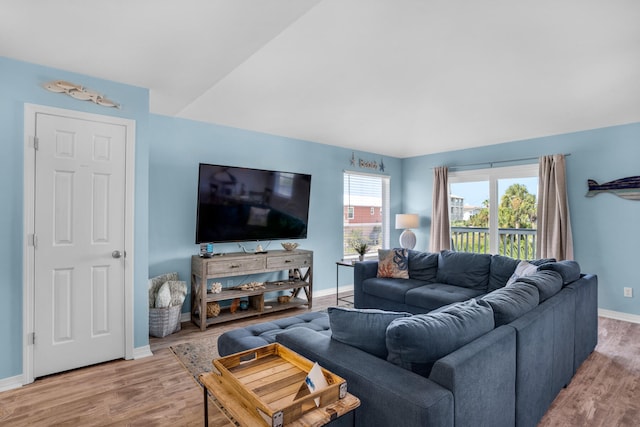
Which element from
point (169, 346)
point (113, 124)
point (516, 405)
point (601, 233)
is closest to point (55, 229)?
point (113, 124)

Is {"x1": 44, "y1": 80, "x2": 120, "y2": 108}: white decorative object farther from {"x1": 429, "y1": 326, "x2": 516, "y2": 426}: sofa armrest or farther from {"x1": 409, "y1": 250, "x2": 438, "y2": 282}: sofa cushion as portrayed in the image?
{"x1": 409, "y1": 250, "x2": 438, "y2": 282}: sofa cushion

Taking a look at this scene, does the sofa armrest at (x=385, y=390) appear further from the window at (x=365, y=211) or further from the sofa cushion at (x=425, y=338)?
the window at (x=365, y=211)

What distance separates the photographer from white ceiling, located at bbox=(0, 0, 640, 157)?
2090mm

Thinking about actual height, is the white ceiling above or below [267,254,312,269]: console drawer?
above

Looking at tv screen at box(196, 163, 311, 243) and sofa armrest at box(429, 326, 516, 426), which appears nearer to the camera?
sofa armrest at box(429, 326, 516, 426)

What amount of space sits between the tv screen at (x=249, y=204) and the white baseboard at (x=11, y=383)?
181 cm

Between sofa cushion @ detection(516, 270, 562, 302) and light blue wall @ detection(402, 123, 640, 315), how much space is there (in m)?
2.26

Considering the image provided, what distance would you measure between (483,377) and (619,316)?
395 cm

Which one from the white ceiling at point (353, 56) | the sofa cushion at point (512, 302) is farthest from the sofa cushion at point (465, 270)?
the white ceiling at point (353, 56)

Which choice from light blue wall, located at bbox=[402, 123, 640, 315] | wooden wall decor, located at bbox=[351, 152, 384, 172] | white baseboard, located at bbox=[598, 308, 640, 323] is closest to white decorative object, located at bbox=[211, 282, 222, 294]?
wooden wall decor, located at bbox=[351, 152, 384, 172]

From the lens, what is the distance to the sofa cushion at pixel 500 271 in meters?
3.50

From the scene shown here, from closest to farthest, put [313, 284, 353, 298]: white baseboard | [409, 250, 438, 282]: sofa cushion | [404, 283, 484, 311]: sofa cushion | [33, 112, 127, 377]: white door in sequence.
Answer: [33, 112, 127, 377]: white door, [404, 283, 484, 311]: sofa cushion, [409, 250, 438, 282]: sofa cushion, [313, 284, 353, 298]: white baseboard

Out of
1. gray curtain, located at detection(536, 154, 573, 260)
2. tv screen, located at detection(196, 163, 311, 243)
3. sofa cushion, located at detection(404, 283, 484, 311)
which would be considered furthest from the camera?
gray curtain, located at detection(536, 154, 573, 260)

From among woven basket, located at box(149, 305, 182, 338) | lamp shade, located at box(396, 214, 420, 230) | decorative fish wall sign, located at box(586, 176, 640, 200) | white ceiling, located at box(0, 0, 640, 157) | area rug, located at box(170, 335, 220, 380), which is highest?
white ceiling, located at box(0, 0, 640, 157)
